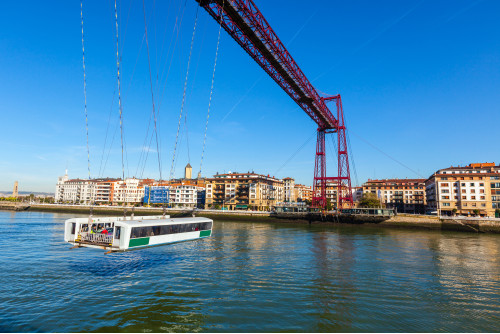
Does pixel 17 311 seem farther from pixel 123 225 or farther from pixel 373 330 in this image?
pixel 373 330

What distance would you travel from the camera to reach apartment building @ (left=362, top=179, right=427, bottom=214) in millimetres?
99250

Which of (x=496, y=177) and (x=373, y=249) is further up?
(x=496, y=177)

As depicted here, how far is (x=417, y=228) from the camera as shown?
5231 cm

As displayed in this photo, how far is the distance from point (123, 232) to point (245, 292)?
6769mm

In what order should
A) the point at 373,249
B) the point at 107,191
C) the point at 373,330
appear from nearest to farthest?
1. the point at 373,330
2. the point at 373,249
3. the point at 107,191

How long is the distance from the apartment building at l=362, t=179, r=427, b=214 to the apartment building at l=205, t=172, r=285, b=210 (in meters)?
40.2

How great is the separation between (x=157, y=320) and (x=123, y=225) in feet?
17.6

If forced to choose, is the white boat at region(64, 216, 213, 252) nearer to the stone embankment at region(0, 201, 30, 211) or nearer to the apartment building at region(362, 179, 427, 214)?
the apartment building at region(362, 179, 427, 214)

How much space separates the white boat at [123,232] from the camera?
47.1ft

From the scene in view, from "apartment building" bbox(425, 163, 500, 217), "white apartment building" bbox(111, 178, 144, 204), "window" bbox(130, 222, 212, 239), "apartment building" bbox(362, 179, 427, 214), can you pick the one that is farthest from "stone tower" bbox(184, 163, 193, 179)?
"window" bbox(130, 222, 212, 239)

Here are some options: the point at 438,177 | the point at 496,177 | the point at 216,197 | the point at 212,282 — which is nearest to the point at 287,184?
the point at 216,197

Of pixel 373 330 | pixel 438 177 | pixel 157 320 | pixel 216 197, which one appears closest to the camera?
pixel 373 330

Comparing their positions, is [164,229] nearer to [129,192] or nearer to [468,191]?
[468,191]

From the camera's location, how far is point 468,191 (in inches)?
2704
